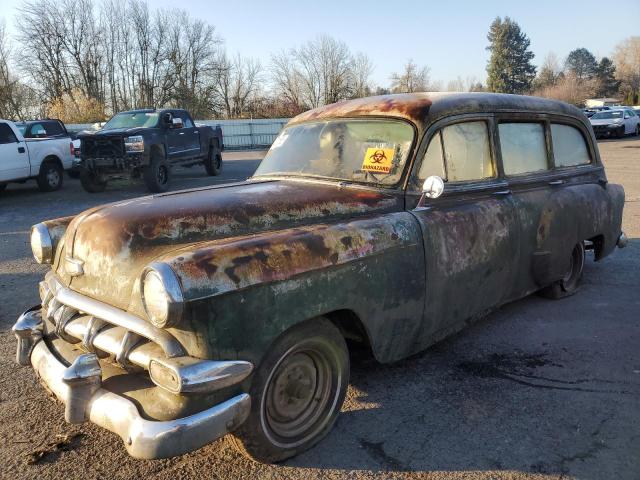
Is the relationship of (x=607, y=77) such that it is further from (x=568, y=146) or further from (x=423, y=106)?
(x=423, y=106)

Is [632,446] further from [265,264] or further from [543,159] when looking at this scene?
[543,159]

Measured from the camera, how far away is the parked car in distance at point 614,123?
27.7m

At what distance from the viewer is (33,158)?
12.6 metres

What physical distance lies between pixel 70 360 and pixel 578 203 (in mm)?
4114

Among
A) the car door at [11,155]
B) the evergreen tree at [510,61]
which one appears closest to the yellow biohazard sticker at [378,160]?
the car door at [11,155]

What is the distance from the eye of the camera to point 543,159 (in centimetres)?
446

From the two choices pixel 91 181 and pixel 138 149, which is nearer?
pixel 138 149

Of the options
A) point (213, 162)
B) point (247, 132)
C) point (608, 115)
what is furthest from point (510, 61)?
point (213, 162)

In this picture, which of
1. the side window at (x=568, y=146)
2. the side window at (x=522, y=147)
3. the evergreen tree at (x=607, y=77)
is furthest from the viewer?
the evergreen tree at (x=607, y=77)

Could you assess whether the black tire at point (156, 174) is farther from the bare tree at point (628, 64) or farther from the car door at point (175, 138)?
the bare tree at point (628, 64)

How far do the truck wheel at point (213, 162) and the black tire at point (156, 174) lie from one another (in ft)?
8.77

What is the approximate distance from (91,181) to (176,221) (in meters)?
11.1

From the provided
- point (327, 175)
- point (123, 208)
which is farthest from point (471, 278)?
point (123, 208)

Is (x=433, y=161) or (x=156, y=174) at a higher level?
(x=156, y=174)
